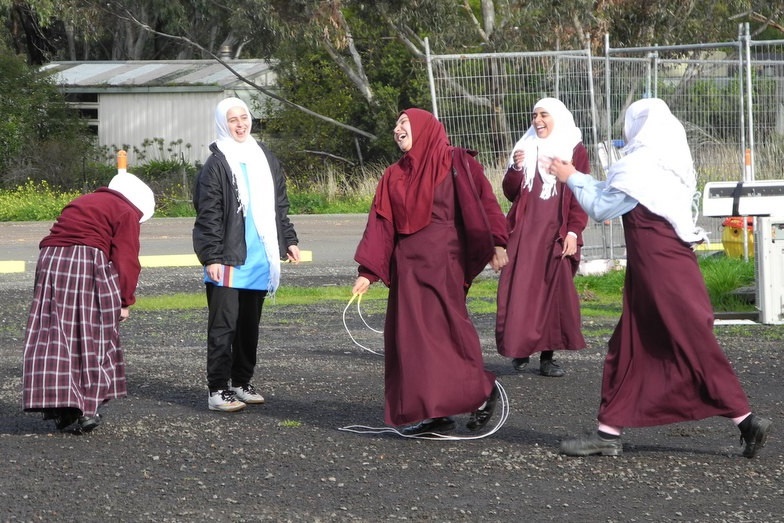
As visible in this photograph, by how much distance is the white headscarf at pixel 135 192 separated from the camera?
738cm

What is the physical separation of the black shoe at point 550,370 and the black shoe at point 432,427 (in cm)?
217

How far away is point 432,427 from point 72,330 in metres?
2.01

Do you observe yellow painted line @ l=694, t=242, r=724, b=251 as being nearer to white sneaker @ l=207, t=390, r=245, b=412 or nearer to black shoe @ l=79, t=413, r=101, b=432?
white sneaker @ l=207, t=390, r=245, b=412

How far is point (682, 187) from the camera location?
658 cm

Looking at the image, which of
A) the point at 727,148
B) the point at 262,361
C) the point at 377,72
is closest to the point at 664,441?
the point at 262,361

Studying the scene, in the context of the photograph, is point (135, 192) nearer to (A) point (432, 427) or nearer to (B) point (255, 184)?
(B) point (255, 184)

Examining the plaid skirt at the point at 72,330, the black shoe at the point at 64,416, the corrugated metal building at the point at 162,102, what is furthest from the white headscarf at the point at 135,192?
the corrugated metal building at the point at 162,102

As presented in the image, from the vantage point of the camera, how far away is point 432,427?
285 inches

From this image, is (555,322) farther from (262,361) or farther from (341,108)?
(341,108)

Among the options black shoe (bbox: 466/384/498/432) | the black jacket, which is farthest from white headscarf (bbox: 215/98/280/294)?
black shoe (bbox: 466/384/498/432)

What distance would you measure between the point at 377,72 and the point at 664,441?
2629cm

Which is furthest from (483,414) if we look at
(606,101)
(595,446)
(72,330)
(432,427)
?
(606,101)

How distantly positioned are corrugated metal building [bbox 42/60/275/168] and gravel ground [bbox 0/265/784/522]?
26217mm

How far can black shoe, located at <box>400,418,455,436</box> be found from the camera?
724 cm
